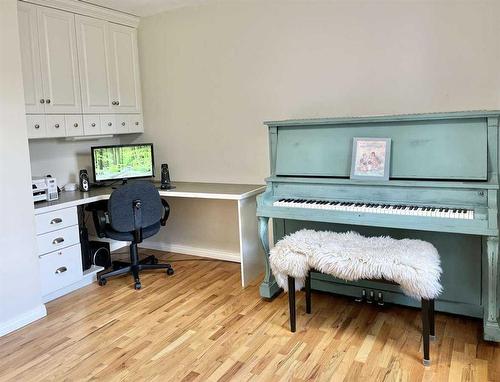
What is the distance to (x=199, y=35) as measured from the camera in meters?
3.74

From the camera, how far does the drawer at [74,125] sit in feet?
11.5

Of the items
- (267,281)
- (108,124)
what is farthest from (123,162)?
(267,281)

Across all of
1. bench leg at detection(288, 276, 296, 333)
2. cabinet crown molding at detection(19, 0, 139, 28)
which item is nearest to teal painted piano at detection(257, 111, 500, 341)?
bench leg at detection(288, 276, 296, 333)

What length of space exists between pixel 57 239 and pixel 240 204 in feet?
4.41

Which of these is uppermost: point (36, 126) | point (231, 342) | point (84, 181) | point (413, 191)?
point (36, 126)

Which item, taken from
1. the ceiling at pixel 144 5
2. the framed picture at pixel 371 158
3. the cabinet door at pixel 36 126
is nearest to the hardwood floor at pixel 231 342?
the framed picture at pixel 371 158

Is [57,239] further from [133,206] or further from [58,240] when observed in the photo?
[133,206]

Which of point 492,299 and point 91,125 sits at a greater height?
point 91,125

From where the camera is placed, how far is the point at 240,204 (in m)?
3.21

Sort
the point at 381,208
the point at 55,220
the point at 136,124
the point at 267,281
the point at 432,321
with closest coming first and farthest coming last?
the point at 432,321 → the point at 381,208 → the point at 267,281 → the point at 55,220 → the point at 136,124

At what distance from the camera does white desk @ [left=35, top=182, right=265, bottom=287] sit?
3.21 meters

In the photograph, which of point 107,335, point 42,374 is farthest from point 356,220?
point 42,374

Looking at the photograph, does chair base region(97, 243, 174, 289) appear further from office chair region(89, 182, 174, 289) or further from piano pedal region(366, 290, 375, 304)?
piano pedal region(366, 290, 375, 304)

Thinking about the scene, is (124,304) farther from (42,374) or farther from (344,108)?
(344,108)
